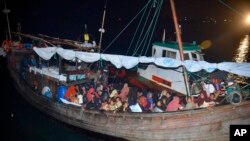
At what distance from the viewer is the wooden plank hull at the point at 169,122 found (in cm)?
1095

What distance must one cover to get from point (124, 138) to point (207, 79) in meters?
6.06

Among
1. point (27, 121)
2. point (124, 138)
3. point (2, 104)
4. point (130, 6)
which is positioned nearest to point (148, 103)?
point (124, 138)

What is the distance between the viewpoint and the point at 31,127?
16.4 metres

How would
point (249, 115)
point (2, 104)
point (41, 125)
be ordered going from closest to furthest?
1. point (249, 115)
2. point (41, 125)
3. point (2, 104)

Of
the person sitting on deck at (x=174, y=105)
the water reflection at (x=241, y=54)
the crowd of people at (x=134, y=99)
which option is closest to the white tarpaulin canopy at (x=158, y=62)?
the crowd of people at (x=134, y=99)

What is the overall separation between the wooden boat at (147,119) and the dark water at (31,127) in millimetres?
623

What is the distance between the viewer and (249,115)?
10.9 metres

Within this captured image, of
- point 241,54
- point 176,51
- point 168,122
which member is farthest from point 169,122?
point 241,54

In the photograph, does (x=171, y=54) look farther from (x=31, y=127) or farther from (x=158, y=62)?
(x=31, y=127)

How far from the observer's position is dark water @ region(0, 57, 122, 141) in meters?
15.0

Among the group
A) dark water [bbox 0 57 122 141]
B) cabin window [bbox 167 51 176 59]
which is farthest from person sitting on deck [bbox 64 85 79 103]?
cabin window [bbox 167 51 176 59]

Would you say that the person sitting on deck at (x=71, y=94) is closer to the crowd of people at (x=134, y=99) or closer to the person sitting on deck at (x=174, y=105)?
the crowd of people at (x=134, y=99)

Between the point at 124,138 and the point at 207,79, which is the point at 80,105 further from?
the point at 207,79

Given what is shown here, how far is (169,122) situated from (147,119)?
1.09 meters
